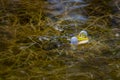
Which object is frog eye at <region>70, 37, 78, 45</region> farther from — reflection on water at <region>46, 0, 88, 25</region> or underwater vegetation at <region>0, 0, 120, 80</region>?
reflection on water at <region>46, 0, 88, 25</region>

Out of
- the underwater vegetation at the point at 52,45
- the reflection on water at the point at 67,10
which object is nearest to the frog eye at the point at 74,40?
Result: the underwater vegetation at the point at 52,45

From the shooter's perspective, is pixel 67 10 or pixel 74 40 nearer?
pixel 74 40

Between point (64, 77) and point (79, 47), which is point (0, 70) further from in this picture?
point (79, 47)

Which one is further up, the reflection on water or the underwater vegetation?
the reflection on water

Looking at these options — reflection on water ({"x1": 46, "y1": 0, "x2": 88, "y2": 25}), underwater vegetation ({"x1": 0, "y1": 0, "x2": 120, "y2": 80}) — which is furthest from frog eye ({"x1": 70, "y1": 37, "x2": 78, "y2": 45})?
reflection on water ({"x1": 46, "y1": 0, "x2": 88, "y2": 25})

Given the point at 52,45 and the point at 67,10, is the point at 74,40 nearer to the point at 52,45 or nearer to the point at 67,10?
the point at 52,45

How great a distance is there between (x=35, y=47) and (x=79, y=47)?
361 millimetres

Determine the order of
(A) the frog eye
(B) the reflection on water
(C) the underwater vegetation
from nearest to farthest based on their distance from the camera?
(C) the underwater vegetation → (A) the frog eye → (B) the reflection on water

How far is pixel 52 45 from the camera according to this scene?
2760 millimetres

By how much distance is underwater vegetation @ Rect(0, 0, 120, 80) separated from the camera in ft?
8.06

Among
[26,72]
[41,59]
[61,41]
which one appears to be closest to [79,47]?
[61,41]

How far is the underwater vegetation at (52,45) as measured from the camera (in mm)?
2457

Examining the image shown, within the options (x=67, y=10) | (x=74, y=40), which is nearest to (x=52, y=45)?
(x=74, y=40)

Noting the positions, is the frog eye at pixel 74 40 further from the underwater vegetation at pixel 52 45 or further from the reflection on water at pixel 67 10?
the reflection on water at pixel 67 10
